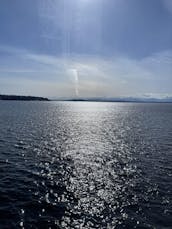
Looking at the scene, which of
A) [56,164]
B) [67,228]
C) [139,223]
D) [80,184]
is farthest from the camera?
[56,164]

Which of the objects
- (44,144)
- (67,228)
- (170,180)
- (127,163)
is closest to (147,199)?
(170,180)

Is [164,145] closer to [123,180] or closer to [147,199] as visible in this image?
[123,180]

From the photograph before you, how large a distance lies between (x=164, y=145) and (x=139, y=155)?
13851 millimetres

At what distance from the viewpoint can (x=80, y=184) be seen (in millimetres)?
29344

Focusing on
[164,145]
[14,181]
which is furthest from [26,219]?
[164,145]

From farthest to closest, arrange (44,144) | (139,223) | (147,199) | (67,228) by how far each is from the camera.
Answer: (44,144) < (147,199) < (139,223) < (67,228)

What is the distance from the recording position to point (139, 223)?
21.0 metres

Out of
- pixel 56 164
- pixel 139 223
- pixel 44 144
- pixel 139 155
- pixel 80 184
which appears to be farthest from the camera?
pixel 44 144

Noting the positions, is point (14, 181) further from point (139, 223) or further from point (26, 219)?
point (139, 223)

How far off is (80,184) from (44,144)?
25.8 m

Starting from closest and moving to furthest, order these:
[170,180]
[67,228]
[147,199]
A: 1. [67,228]
2. [147,199]
3. [170,180]

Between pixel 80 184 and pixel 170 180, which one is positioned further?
pixel 170 180

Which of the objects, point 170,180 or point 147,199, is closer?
point 147,199

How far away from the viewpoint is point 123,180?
31203 mm
